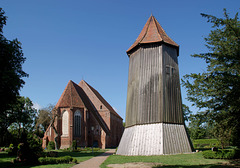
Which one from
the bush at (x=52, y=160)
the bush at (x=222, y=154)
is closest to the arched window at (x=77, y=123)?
the bush at (x=52, y=160)

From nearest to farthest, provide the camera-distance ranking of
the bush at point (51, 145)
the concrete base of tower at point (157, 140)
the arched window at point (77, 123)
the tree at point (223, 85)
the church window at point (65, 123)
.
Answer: the tree at point (223, 85) < the concrete base of tower at point (157, 140) < the bush at point (51, 145) < the church window at point (65, 123) < the arched window at point (77, 123)

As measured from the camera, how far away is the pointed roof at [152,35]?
23.9 metres

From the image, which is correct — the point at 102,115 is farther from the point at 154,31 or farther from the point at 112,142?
the point at 154,31

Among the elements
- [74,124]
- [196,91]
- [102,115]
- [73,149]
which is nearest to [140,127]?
[196,91]

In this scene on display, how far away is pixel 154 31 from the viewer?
25016 millimetres

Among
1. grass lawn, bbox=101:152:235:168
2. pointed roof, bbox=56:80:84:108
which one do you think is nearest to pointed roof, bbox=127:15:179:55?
grass lawn, bbox=101:152:235:168

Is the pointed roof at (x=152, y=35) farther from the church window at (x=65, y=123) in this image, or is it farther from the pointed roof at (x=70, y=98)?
the church window at (x=65, y=123)

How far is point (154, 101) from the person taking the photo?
22172mm

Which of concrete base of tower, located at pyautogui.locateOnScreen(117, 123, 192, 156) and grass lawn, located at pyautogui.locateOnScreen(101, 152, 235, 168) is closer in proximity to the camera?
grass lawn, located at pyautogui.locateOnScreen(101, 152, 235, 168)

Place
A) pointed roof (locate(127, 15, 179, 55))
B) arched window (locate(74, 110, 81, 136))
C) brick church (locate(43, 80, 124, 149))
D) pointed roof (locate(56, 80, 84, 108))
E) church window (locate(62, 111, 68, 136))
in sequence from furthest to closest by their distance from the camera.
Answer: pointed roof (locate(56, 80, 84, 108))
arched window (locate(74, 110, 81, 136))
church window (locate(62, 111, 68, 136))
brick church (locate(43, 80, 124, 149))
pointed roof (locate(127, 15, 179, 55))

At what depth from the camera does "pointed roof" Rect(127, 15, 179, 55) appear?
941 inches

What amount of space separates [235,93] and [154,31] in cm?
1370

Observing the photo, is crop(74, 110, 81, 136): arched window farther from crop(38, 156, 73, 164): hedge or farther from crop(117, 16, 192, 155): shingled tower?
crop(38, 156, 73, 164): hedge

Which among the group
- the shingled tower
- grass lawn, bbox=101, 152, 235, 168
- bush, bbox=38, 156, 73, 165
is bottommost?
bush, bbox=38, 156, 73, 165
